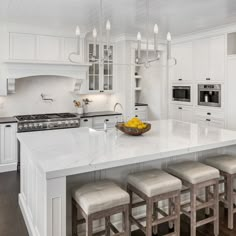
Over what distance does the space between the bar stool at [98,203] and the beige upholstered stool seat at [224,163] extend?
1.30m

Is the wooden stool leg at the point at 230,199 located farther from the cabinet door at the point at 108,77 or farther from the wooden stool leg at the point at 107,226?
the cabinet door at the point at 108,77

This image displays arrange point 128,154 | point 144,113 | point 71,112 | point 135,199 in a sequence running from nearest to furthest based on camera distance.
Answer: point 128,154, point 135,199, point 71,112, point 144,113

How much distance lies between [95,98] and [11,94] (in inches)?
71.3

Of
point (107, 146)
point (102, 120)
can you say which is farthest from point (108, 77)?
point (107, 146)

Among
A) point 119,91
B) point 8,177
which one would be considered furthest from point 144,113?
point 8,177

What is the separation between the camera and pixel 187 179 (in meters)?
2.52

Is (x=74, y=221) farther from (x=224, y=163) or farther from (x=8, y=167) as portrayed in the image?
(x=8, y=167)

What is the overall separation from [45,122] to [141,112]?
2.75 metres

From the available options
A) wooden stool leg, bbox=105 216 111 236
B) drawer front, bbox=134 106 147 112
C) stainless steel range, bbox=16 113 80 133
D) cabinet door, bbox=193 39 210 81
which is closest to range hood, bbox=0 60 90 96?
stainless steel range, bbox=16 113 80 133

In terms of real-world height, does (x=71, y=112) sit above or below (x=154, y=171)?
above

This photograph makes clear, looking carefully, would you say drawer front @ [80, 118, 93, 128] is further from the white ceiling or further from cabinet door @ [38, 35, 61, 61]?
the white ceiling

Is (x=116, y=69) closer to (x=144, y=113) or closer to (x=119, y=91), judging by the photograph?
(x=119, y=91)


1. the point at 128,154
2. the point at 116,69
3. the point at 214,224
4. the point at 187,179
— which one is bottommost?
the point at 214,224

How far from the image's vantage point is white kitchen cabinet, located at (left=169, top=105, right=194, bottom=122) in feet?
18.8
